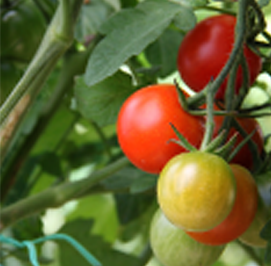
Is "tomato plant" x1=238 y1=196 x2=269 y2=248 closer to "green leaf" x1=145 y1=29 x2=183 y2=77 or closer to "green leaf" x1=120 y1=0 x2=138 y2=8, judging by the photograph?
"green leaf" x1=145 y1=29 x2=183 y2=77

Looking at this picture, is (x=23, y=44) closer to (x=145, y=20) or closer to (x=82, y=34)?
(x=82, y=34)

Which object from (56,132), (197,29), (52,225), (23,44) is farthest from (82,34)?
(52,225)

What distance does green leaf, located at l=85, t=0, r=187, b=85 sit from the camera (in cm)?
50

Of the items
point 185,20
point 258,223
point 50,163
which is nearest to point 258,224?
point 258,223

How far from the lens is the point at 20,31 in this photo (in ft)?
2.46

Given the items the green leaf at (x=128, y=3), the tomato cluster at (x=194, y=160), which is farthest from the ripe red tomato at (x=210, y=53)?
the green leaf at (x=128, y=3)

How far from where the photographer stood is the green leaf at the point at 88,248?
751 mm

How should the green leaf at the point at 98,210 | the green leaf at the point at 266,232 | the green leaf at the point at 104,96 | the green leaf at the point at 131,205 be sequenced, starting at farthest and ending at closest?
the green leaf at the point at 98,210 → the green leaf at the point at 131,205 → the green leaf at the point at 104,96 → the green leaf at the point at 266,232

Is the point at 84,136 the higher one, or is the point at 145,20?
the point at 145,20

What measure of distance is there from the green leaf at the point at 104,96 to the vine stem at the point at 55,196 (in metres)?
0.09

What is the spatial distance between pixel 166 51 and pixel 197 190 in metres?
0.40

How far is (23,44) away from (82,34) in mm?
92

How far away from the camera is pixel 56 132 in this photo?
1010 millimetres

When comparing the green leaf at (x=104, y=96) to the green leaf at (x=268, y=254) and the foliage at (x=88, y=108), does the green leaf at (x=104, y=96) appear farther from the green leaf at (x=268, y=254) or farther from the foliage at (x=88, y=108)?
the green leaf at (x=268, y=254)
